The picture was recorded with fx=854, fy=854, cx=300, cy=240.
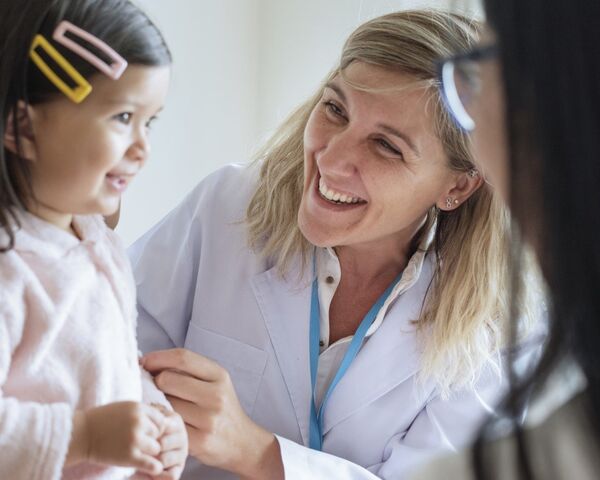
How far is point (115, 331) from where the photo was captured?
2.95ft

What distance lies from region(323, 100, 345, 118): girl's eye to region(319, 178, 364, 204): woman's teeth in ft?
0.39

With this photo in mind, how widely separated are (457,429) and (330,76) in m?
0.68

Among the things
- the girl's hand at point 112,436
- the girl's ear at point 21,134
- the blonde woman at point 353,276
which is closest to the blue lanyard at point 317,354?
the blonde woman at point 353,276

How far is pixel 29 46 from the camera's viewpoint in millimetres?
780

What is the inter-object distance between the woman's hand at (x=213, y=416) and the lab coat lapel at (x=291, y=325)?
0.42 ft

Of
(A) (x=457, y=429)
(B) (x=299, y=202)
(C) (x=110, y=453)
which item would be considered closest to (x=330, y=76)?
(B) (x=299, y=202)

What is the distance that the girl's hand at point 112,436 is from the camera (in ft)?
2.65

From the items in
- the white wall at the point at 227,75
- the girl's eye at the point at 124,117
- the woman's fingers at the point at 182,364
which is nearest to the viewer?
the girl's eye at the point at 124,117

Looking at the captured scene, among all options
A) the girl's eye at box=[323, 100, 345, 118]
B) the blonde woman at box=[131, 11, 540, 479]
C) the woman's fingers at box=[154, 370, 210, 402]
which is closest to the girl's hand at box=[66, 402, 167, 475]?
the woman's fingers at box=[154, 370, 210, 402]

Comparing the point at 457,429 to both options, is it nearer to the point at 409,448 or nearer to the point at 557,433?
the point at 409,448

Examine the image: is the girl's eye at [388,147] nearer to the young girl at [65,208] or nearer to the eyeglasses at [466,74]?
the eyeglasses at [466,74]

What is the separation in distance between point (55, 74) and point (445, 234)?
1.00 m

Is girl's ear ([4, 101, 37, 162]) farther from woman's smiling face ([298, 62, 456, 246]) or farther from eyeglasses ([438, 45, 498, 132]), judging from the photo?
woman's smiling face ([298, 62, 456, 246])

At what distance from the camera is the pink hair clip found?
2.57ft
